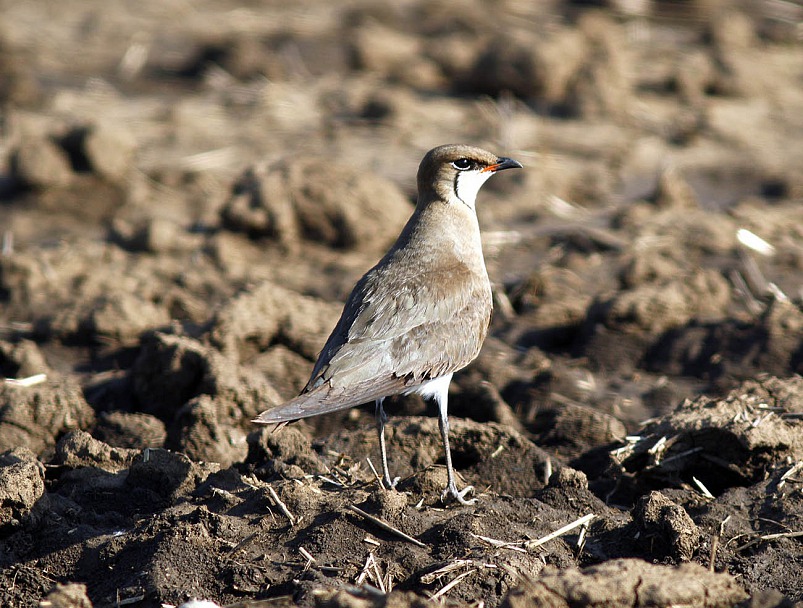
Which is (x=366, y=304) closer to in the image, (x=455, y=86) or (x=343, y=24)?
(x=455, y=86)

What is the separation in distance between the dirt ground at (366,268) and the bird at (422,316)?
1.30 ft

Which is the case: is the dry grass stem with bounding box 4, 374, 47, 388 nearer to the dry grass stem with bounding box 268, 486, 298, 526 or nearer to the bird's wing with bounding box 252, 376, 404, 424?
the bird's wing with bounding box 252, 376, 404, 424

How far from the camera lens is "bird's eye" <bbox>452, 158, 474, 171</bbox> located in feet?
21.1

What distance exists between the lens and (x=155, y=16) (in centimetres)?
1447

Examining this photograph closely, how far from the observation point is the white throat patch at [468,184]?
645 centimetres

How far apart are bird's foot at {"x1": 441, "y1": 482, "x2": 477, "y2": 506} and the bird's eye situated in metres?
2.10

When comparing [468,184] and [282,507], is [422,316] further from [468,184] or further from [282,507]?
[282,507]

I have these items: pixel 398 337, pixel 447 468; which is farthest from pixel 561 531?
pixel 398 337

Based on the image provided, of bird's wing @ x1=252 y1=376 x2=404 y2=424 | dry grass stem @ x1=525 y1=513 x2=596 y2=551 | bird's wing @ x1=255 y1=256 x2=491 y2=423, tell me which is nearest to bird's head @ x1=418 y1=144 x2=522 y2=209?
bird's wing @ x1=255 y1=256 x2=491 y2=423

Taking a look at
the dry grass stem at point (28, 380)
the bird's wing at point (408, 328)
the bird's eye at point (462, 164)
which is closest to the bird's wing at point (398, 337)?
the bird's wing at point (408, 328)

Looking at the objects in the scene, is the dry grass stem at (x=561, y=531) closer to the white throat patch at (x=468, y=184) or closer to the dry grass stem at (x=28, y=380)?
the white throat patch at (x=468, y=184)

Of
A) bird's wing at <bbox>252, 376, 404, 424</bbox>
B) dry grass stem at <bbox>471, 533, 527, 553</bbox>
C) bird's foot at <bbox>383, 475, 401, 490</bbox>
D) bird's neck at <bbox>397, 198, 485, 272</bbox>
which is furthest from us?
bird's neck at <bbox>397, 198, 485, 272</bbox>

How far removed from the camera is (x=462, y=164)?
646 centimetres

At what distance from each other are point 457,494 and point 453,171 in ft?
7.14
